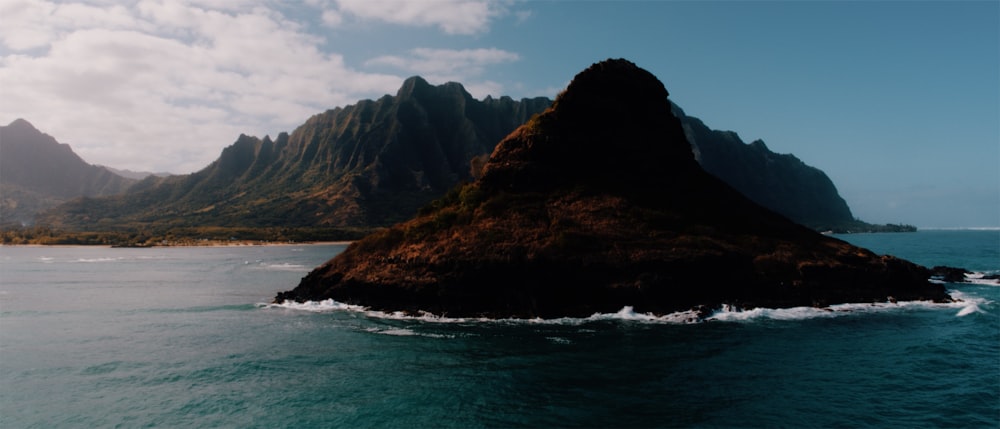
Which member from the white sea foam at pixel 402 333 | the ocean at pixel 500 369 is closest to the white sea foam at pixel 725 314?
the ocean at pixel 500 369

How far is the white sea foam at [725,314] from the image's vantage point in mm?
53656

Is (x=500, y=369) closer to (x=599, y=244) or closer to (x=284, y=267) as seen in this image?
(x=599, y=244)

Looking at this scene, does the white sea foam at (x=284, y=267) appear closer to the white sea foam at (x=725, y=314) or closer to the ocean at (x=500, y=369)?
the ocean at (x=500, y=369)

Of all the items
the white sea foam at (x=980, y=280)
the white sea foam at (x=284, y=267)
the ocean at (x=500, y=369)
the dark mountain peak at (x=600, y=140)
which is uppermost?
the dark mountain peak at (x=600, y=140)

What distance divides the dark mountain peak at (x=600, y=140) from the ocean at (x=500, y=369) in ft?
89.8

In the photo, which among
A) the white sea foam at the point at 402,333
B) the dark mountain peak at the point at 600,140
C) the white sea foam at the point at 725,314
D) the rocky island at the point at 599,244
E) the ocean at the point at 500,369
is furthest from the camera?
the dark mountain peak at the point at 600,140

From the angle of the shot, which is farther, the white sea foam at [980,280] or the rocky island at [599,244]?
the white sea foam at [980,280]

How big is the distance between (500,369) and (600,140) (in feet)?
168

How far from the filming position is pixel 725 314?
55531mm

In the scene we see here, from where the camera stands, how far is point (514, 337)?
46844mm

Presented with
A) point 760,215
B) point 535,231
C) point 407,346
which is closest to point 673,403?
point 407,346

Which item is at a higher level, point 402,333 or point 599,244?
point 599,244

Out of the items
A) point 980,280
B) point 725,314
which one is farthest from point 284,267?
point 980,280

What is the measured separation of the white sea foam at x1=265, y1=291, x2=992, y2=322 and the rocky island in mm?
1271
